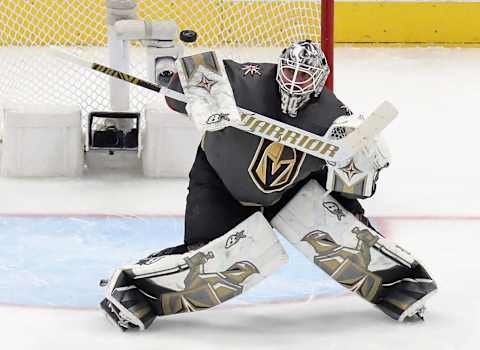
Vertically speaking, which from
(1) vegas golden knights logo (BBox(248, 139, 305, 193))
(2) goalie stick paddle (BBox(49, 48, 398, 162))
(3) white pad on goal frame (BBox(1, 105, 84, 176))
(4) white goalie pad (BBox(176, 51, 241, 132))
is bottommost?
(3) white pad on goal frame (BBox(1, 105, 84, 176))

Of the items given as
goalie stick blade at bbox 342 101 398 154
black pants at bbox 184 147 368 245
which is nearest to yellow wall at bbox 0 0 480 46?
black pants at bbox 184 147 368 245

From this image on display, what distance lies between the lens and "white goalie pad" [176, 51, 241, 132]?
3123 mm

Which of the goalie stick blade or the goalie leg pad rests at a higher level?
the goalie stick blade

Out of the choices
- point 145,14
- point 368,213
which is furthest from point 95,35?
point 368,213

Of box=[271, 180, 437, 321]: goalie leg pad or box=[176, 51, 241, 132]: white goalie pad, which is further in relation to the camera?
box=[271, 180, 437, 321]: goalie leg pad

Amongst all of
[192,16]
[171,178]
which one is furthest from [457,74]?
[171,178]

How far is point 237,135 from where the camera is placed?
11.0ft

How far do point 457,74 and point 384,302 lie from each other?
4.11 m

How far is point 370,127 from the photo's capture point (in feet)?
10.4

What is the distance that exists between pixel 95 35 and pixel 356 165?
312 cm

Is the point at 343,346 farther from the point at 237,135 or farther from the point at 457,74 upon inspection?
the point at 457,74

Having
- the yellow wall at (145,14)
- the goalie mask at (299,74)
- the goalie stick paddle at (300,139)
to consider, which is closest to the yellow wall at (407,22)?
the yellow wall at (145,14)

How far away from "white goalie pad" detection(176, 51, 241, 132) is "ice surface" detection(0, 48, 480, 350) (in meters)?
0.61

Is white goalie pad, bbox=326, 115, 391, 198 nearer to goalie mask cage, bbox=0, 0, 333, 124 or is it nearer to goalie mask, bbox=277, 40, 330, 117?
goalie mask, bbox=277, 40, 330, 117
